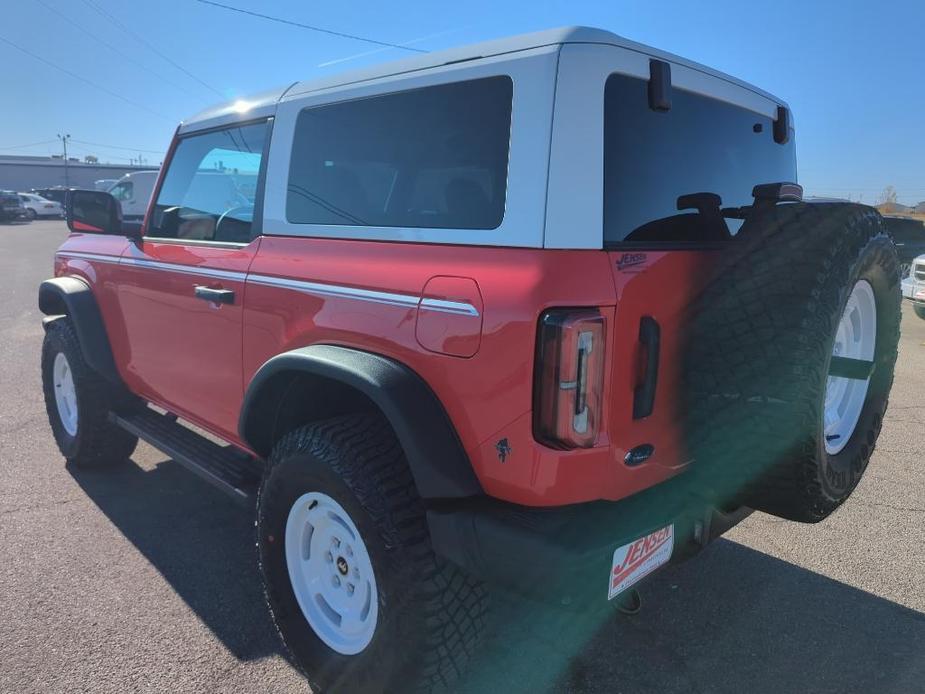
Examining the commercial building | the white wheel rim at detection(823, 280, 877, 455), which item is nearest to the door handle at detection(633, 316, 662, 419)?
the white wheel rim at detection(823, 280, 877, 455)

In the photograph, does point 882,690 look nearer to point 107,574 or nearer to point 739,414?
point 739,414

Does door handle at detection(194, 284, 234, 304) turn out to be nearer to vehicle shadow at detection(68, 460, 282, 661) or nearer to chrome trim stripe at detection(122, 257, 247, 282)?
chrome trim stripe at detection(122, 257, 247, 282)

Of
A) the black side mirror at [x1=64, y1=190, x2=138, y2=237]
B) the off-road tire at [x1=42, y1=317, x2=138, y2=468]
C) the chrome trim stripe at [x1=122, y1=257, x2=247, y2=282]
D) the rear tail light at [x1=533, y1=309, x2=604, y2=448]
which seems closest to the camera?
the rear tail light at [x1=533, y1=309, x2=604, y2=448]

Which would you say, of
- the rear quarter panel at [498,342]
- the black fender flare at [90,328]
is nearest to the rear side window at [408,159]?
the rear quarter panel at [498,342]

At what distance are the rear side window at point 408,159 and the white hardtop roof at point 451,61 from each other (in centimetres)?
9

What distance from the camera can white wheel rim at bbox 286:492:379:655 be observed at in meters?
2.26

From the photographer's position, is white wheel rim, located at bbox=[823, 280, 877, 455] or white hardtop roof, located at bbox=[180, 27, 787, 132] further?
white wheel rim, located at bbox=[823, 280, 877, 455]

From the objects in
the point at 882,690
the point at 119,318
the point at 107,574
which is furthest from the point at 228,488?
the point at 882,690

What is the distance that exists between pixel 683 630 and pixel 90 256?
3741 millimetres

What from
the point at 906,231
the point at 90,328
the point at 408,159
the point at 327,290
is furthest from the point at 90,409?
the point at 906,231

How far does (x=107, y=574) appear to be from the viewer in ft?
10.3

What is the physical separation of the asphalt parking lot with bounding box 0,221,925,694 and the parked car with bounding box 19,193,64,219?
135 ft

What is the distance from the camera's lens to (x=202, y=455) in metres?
3.31

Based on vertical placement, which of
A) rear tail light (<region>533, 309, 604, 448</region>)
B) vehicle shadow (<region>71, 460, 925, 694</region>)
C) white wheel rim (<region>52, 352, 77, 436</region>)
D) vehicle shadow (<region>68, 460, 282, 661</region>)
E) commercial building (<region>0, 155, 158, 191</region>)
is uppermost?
commercial building (<region>0, 155, 158, 191</region>)
